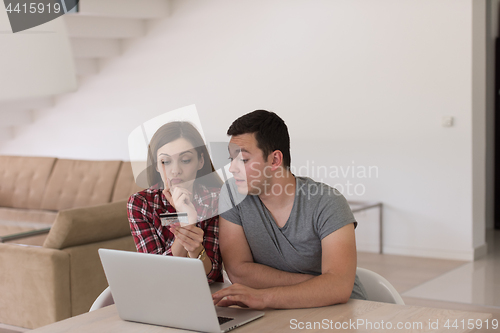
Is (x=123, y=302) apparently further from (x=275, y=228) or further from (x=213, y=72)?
(x=213, y=72)

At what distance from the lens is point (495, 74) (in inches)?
214

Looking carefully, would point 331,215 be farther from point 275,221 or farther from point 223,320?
point 223,320

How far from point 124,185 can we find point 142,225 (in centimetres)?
317

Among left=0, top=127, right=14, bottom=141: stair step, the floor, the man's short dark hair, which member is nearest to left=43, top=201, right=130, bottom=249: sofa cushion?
the floor

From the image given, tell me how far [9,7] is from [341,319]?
1.04 metres

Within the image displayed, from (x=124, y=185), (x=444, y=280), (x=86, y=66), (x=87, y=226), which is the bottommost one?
(x=444, y=280)

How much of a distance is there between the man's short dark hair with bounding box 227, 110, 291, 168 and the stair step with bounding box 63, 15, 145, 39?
12.8 ft

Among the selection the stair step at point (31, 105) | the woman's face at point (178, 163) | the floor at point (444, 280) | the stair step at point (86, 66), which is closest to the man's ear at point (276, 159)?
the woman's face at point (178, 163)

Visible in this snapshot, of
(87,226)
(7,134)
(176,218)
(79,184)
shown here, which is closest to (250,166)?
(176,218)

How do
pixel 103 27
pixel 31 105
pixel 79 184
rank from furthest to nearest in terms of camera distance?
pixel 31 105
pixel 103 27
pixel 79 184

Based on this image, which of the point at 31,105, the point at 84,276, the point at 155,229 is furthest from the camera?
the point at 31,105

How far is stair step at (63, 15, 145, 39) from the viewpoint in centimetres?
518

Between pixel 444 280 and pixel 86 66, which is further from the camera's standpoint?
pixel 86 66

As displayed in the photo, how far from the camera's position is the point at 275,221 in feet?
5.17
